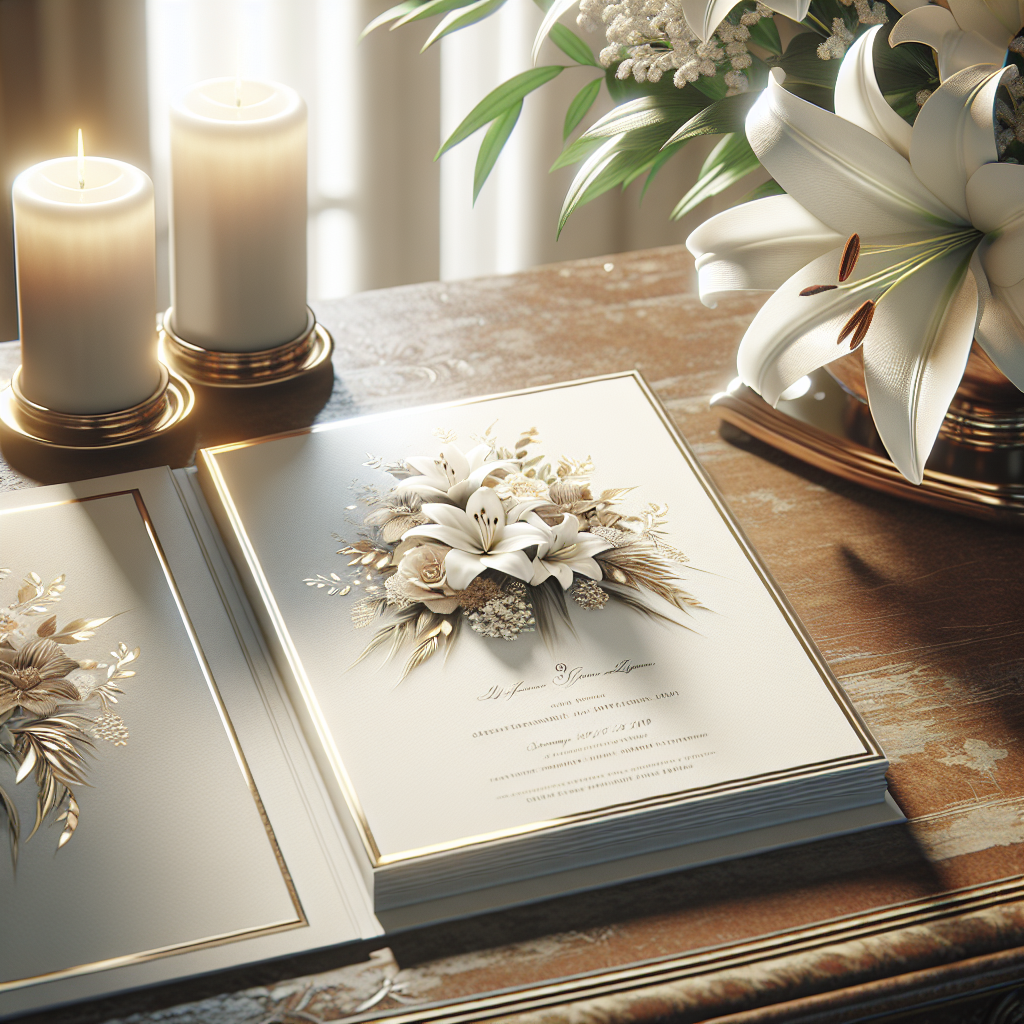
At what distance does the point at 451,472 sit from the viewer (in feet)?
2.08

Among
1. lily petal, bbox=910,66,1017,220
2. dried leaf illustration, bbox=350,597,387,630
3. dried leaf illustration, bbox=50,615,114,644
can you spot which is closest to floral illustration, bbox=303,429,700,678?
dried leaf illustration, bbox=350,597,387,630

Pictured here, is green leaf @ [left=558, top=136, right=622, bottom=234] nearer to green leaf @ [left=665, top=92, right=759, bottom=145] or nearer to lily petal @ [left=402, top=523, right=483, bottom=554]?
green leaf @ [left=665, top=92, right=759, bottom=145]

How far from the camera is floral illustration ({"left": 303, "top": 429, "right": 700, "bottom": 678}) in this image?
0.57 metres

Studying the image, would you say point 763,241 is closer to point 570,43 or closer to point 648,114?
point 648,114

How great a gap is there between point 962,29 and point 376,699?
0.41m

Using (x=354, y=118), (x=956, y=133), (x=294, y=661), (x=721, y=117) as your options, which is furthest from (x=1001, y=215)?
(x=354, y=118)

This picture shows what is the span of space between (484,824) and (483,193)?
142 cm

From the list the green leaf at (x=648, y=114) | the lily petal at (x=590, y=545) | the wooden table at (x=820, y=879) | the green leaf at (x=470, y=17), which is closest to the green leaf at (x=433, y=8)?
the green leaf at (x=470, y=17)

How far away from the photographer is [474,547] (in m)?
0.60

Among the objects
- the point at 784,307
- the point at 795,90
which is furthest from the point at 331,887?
the point at 795,90

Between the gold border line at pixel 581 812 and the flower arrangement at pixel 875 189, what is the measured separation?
0.09 metres

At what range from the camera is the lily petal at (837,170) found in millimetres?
549

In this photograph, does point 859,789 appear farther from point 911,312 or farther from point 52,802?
point 52,802

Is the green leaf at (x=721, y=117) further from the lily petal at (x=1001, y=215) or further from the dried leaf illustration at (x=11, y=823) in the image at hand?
the dried leaf illustration at (x=11, y=823)
